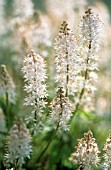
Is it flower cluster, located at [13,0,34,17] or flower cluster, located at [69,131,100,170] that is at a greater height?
flower cluster, located at [13,0,34,17]

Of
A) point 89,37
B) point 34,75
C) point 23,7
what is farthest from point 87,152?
point 23,7

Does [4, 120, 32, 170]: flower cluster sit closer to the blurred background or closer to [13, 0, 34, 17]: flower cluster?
the blurred background

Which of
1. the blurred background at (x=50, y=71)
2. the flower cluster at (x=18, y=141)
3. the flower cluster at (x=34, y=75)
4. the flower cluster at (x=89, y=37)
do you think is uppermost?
the blurred background at (x=50, y=71)

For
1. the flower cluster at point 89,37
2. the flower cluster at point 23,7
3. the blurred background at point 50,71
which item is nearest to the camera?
the flower cluster at point 89,37

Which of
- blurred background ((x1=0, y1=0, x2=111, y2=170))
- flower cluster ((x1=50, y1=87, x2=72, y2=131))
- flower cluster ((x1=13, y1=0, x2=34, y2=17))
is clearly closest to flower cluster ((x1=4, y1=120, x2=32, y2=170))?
flower cluster ((x1=50, y1=87, x2=72, y2=131))

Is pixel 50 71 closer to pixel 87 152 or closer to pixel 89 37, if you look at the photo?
pixel 89 37

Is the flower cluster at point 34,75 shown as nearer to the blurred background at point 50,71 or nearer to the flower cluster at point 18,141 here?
the flower cluster at point 18,141

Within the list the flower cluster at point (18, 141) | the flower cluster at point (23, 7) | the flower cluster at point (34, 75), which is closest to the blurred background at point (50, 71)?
the flower cluster at point (23, 7)

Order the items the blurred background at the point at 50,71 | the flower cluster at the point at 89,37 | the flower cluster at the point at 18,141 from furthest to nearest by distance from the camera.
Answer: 1. the blurred background at the point at 50,71
2. the flower cluster at the point at 89,37
3. the flower cluster at the point at 18,141

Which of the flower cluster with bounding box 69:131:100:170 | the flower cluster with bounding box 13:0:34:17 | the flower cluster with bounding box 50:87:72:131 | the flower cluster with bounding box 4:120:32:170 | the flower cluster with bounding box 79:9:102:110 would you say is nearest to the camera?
the flower cluster with bounding box 4:120:32:170

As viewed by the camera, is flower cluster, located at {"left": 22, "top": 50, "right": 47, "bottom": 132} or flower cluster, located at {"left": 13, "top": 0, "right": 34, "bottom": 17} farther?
flower cluster, located at {"left": 13, "top": 0, "right": 34, "bottom": 17}

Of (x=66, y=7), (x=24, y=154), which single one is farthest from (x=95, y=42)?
(x=66, y=7)
